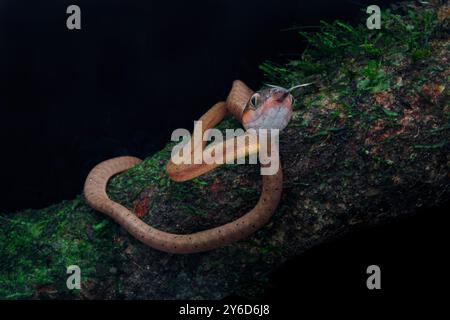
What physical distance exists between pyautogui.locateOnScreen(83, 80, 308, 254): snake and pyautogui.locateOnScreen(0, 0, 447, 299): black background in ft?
3.03

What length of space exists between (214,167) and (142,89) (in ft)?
8.12

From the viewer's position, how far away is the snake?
321 centimetres

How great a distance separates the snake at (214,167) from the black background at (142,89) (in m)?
0.92

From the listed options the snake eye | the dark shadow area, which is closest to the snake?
the snake eye

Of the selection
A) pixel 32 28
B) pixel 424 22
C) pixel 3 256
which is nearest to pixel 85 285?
pixel 3 256

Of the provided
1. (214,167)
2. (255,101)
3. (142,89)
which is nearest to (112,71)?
(142,89)

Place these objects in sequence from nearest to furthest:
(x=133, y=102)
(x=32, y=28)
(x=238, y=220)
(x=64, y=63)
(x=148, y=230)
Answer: (x=238, y=220)
(x=148, y=230)
(x=32, y=28)
(x=64, y=63)
(x=133, y=102)

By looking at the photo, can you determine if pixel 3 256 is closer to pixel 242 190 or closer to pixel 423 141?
pixel 242 190

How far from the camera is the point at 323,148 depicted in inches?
150

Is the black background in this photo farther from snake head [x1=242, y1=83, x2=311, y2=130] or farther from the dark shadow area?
snake head [x1=242, y1=83, x2=311, y2=130]

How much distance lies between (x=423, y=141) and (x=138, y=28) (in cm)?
368

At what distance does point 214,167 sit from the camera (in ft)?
12.1

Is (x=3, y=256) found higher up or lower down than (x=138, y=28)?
lower down

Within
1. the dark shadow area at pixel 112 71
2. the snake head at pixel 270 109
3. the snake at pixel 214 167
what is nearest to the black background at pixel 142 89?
the dark shadow area at pixel 112 71
